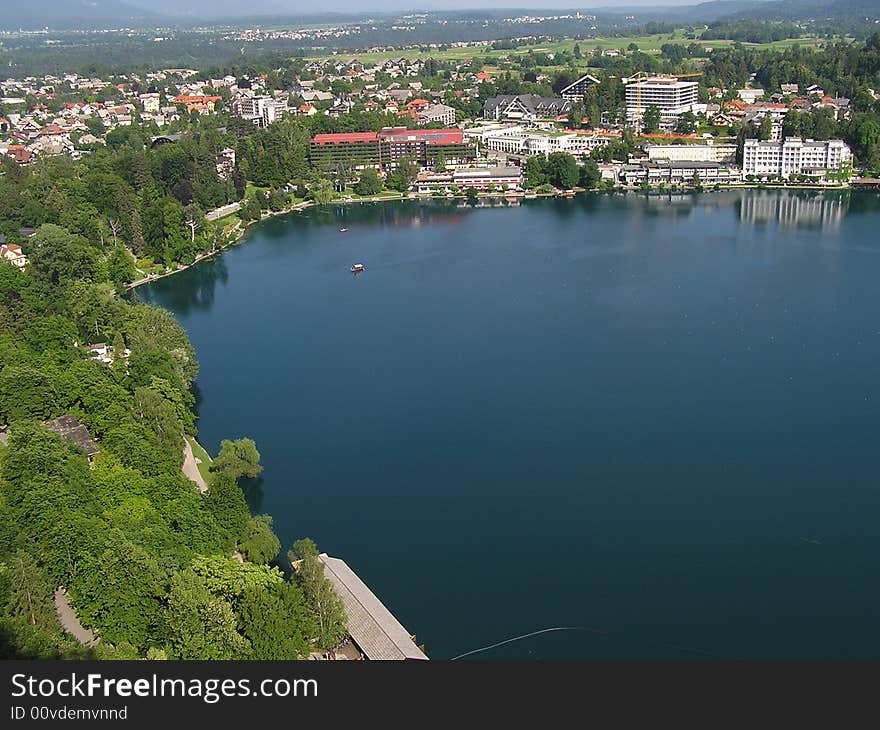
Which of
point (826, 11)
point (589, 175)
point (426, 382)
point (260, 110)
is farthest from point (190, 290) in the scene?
point (826, 11)

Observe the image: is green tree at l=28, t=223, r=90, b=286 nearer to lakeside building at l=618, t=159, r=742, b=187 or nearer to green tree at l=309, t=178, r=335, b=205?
green tree at l=309, t=178, r=335, b=205

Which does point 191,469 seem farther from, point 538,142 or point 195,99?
point 195,99

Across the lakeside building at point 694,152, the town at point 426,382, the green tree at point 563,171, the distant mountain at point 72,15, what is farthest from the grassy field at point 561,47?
the distant mountain at point 72,15

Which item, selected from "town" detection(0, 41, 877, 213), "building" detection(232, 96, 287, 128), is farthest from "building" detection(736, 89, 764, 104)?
"building" detection(232, 96, 287, 128)

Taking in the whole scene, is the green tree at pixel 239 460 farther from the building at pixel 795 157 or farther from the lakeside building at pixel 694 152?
the lakeside building at pixel 694 152

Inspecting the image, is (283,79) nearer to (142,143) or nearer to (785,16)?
(142,143)

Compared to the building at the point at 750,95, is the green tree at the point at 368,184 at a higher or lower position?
lower

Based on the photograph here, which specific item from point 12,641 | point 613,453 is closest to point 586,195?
point 613,453

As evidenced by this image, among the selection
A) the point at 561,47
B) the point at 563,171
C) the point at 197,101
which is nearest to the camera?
the point at 563,171
